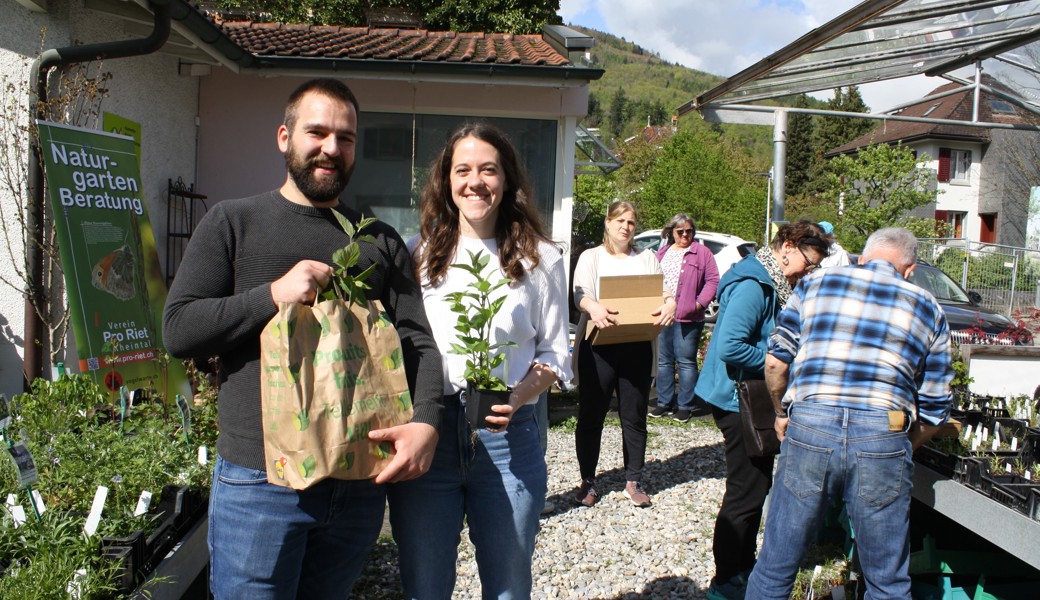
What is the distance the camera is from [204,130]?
805 centimetres

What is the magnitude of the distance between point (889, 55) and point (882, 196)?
20.2 meters

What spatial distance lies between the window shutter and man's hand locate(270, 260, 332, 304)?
138 ft

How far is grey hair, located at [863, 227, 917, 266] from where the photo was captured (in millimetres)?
3305

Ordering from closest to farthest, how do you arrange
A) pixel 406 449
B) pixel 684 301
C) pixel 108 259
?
pixel 406 449 → pixel 108 259 → pixel 684 301

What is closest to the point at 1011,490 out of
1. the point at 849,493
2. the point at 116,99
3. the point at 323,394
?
the point at 849,493

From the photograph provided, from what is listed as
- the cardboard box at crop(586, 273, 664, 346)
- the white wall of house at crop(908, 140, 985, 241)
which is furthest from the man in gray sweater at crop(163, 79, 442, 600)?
the white wall of house at crop(908, 140, 985, 241)

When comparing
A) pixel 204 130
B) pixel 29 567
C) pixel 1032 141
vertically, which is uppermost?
pixel 1032 141

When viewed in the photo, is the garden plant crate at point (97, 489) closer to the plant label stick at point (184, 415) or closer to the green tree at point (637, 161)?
the plant label stick at point (184, 415)

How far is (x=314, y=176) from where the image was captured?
1.95 metres

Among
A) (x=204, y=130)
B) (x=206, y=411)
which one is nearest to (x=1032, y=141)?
(x=204, y=130)

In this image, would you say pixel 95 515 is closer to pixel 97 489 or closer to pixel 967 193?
pixel 97 489

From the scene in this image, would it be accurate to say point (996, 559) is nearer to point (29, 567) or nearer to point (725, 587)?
point (725, 587)

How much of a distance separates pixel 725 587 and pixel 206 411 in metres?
2.75

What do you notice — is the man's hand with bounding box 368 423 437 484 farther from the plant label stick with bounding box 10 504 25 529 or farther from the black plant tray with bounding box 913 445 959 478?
the black plant tray with bounding box 913 445 959 478
